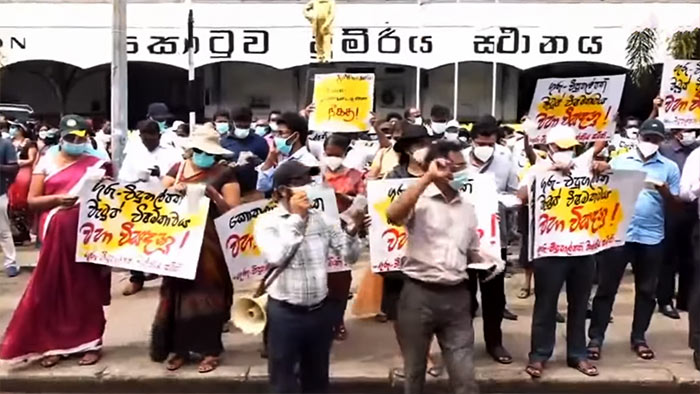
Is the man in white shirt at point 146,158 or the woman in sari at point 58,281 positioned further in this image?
the man in white shirt at point 146,158

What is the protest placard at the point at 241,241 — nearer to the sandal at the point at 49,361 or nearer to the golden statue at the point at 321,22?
the sandal at the point at 49,361

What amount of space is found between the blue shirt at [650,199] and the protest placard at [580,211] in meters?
0.27

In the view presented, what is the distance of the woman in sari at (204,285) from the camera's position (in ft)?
21.7

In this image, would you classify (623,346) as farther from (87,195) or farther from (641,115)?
(641,115)

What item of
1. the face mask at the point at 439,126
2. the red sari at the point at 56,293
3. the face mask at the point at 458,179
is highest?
the face mask at the point at 439,126

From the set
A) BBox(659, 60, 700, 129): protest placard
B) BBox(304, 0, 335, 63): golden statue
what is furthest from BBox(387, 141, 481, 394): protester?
BBox(304, 0, 335, 63): golden statue

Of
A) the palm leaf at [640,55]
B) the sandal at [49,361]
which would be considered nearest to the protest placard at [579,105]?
the sandal at [49,361]

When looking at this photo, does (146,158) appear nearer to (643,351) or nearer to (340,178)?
(340,178)

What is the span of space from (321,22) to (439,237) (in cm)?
932

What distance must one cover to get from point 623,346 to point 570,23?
20453 millimetres

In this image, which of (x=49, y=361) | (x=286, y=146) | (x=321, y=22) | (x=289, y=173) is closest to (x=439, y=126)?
(x=286, y=146)

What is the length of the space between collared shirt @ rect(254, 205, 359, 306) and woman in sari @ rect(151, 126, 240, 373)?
4.55ft

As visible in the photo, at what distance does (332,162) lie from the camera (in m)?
7.68

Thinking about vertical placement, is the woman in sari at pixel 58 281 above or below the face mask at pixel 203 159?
below
